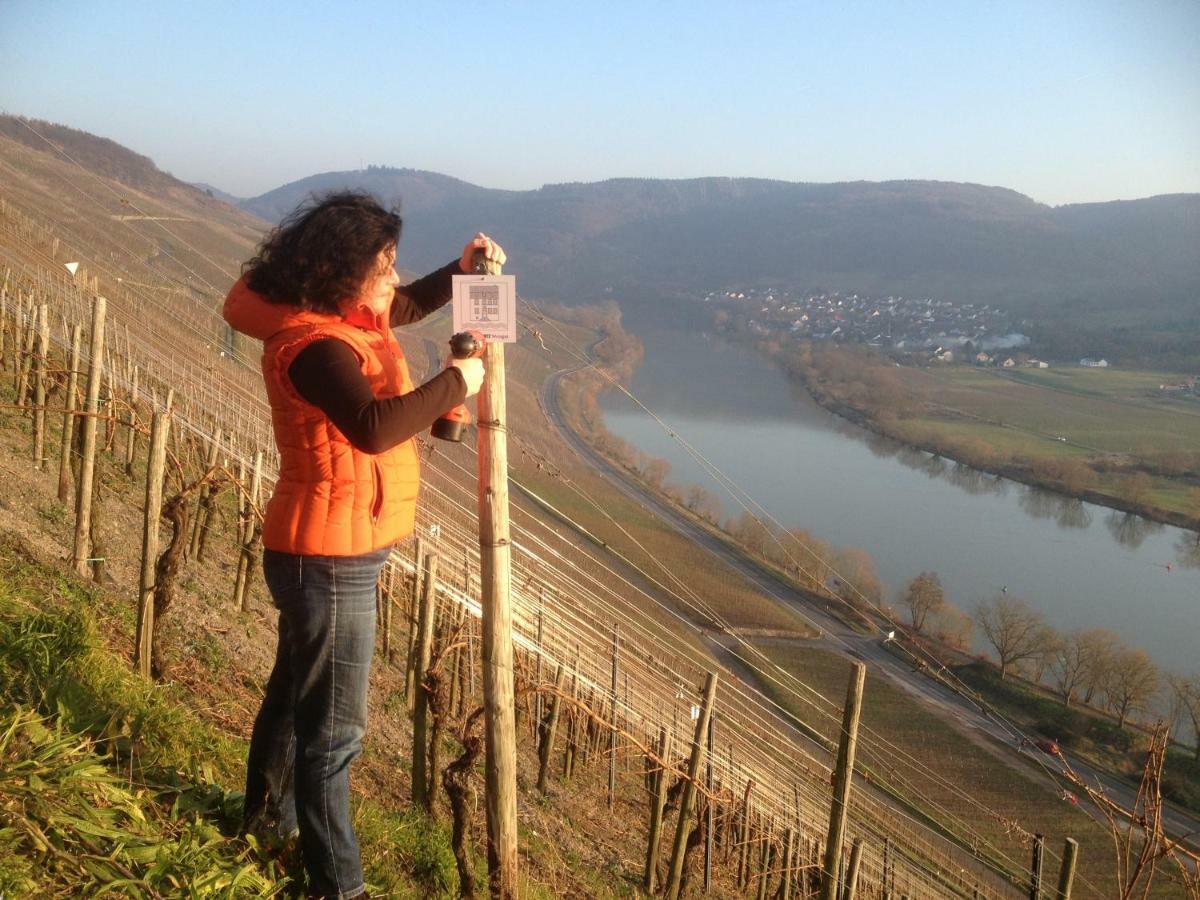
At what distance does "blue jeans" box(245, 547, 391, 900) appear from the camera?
1864 millimetres

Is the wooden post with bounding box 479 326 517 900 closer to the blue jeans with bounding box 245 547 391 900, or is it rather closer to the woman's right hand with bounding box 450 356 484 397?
the woman's right hand with bounding box 450 356 484 397

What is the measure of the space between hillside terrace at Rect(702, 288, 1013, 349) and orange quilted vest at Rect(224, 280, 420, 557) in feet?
210

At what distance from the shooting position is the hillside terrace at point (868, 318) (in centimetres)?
6538

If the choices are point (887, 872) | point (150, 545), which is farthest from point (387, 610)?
point (887, 872)

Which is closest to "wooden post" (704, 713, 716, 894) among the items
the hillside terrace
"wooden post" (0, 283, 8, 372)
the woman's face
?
the woman's face

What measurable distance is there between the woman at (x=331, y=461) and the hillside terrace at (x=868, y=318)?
2519 inches

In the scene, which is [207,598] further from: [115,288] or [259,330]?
[115,288]

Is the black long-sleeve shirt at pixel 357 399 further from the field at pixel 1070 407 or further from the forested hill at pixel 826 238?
the forested hill at pixel 826 238

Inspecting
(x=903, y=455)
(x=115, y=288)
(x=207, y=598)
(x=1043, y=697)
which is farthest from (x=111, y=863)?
(x=903, y=455)

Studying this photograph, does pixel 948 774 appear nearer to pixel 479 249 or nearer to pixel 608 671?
pixel 608 671

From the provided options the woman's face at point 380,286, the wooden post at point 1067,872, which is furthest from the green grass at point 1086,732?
the woman's face at point 380,286

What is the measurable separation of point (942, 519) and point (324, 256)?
29.3 metres

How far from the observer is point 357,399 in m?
1.68

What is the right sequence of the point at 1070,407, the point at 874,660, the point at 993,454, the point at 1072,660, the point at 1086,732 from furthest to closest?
the point at 1070,407, the point at 993,454, the point at 1072,660, the point at 874,660, the point at 1086,732
